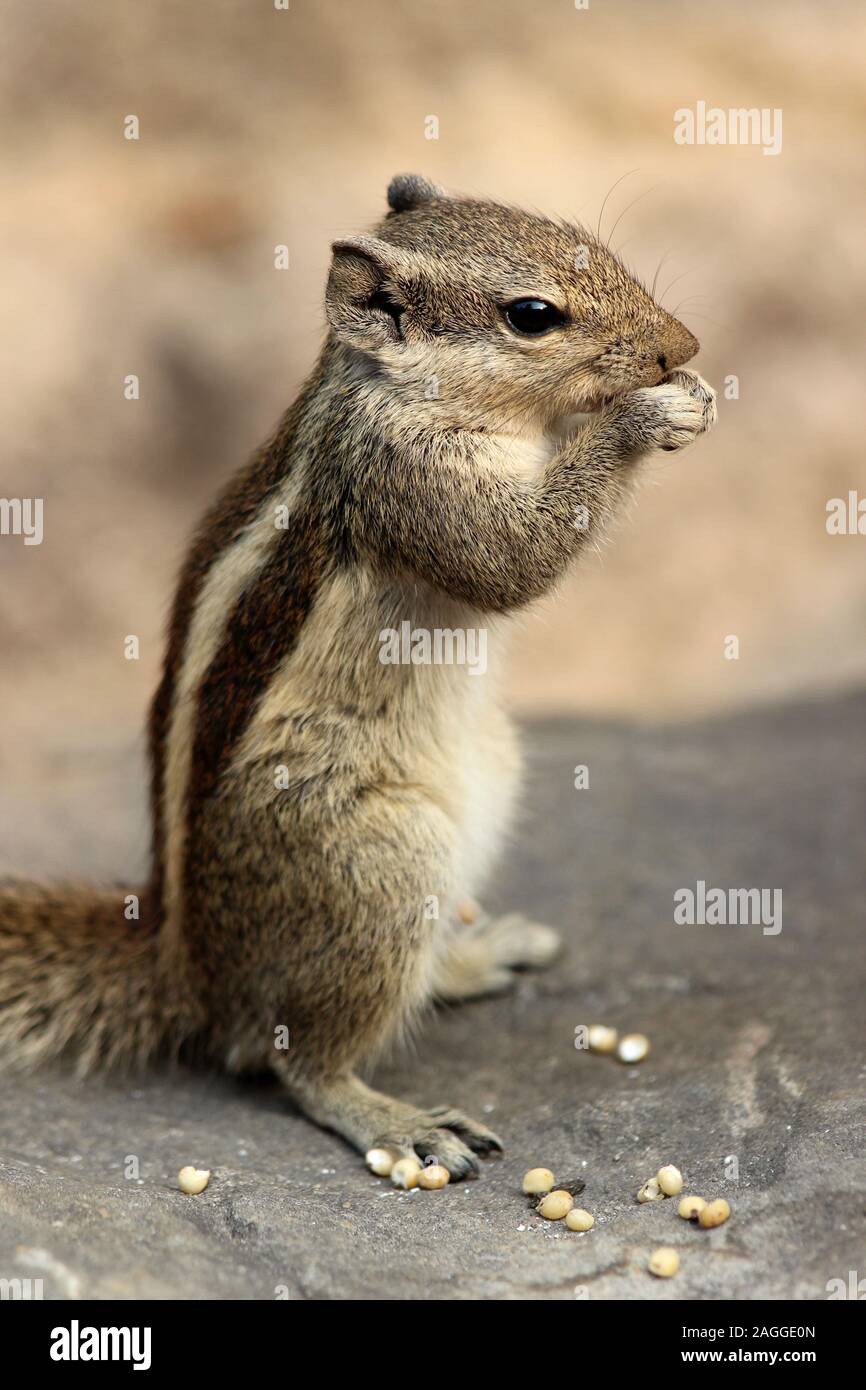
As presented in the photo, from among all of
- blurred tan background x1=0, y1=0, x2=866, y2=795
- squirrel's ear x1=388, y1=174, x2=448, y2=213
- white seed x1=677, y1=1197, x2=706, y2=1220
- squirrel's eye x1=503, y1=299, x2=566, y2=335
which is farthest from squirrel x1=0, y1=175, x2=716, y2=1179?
blurred tan background x1=0, y1=0, x2=866, y2=795

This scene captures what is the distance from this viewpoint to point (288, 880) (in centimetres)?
467

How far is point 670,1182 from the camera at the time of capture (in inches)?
160

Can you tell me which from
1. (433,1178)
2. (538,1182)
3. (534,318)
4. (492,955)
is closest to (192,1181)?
Answer: (433,1178)

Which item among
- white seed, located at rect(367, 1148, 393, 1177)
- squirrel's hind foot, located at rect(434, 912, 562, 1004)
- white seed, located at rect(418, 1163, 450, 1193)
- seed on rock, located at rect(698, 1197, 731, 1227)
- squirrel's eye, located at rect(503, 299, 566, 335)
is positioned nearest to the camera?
seed on rock, located at rect(698, 1197, 731, 1227)

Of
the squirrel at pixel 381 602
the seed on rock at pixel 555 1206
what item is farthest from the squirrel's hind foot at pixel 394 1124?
the seed on rock at pixel 555 1206

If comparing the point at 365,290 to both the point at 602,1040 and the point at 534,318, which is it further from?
the point at 602,1040

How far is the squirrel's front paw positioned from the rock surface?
2.00 metres

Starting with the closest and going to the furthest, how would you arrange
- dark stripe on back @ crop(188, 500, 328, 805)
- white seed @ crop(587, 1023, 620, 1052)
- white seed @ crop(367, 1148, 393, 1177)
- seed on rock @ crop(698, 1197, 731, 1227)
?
1. seed on rock @ crop(698, 1197, 731, 1227)
2. white seed @ crop(367, 1148, 393, 1177)
3. dark stripe on back @ crop(188, 500, 328, 805)
4. white seed @ crop(587, 1023, 620, 1052)

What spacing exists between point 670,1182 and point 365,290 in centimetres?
282

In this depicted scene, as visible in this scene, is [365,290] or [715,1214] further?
[365,290]

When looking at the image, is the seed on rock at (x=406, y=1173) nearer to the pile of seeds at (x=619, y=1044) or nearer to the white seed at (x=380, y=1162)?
the white seed at (x=380, y=1162)

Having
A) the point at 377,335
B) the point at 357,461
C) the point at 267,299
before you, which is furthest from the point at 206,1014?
the point at 267,299

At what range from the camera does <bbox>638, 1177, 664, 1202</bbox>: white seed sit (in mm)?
4098

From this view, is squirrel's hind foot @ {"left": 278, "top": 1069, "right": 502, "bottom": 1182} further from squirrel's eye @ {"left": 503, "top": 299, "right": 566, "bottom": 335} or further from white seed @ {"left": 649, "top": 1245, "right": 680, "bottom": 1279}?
squirrel's eye @ {"left": 503, "top": 299, "right": 566, "bottom": 335}
